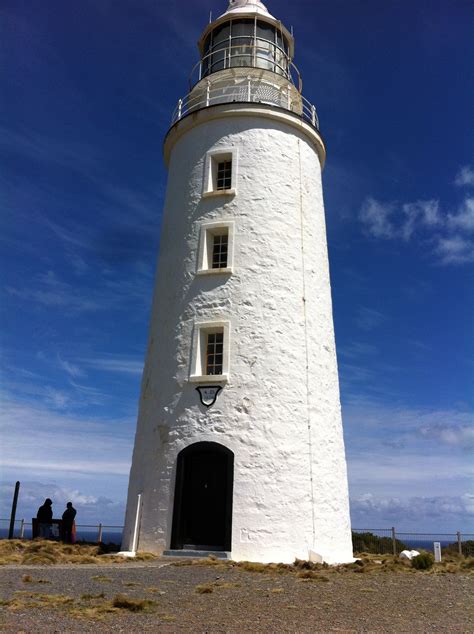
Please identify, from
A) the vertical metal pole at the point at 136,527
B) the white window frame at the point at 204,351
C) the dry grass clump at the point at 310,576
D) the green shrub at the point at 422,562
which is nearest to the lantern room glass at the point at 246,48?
the white window frame at the point at 204,351

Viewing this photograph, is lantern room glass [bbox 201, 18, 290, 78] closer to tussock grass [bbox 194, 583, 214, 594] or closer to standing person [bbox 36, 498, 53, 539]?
standing person [bbox 36, 498, 53, 539]

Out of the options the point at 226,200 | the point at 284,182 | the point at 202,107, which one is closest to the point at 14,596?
the point at 226,200

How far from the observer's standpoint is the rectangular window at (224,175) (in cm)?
1814

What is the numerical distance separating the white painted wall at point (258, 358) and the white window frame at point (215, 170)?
18 cm

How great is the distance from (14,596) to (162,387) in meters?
8.18

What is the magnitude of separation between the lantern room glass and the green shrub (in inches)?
631

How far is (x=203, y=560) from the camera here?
13.3 meters

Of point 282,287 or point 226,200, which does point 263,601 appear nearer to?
point 282,287

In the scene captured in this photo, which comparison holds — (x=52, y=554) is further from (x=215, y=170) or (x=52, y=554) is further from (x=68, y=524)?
(x=215, y=170)

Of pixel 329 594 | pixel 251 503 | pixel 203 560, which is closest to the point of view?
pixel 329 594

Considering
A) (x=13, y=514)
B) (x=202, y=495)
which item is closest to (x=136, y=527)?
(x=202, y=495)

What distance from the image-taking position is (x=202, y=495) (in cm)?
1509

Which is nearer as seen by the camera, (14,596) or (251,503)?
(14,596)

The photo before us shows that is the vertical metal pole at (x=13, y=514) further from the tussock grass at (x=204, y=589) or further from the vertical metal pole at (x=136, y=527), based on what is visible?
the tussock grass at (x=204, y=589)
